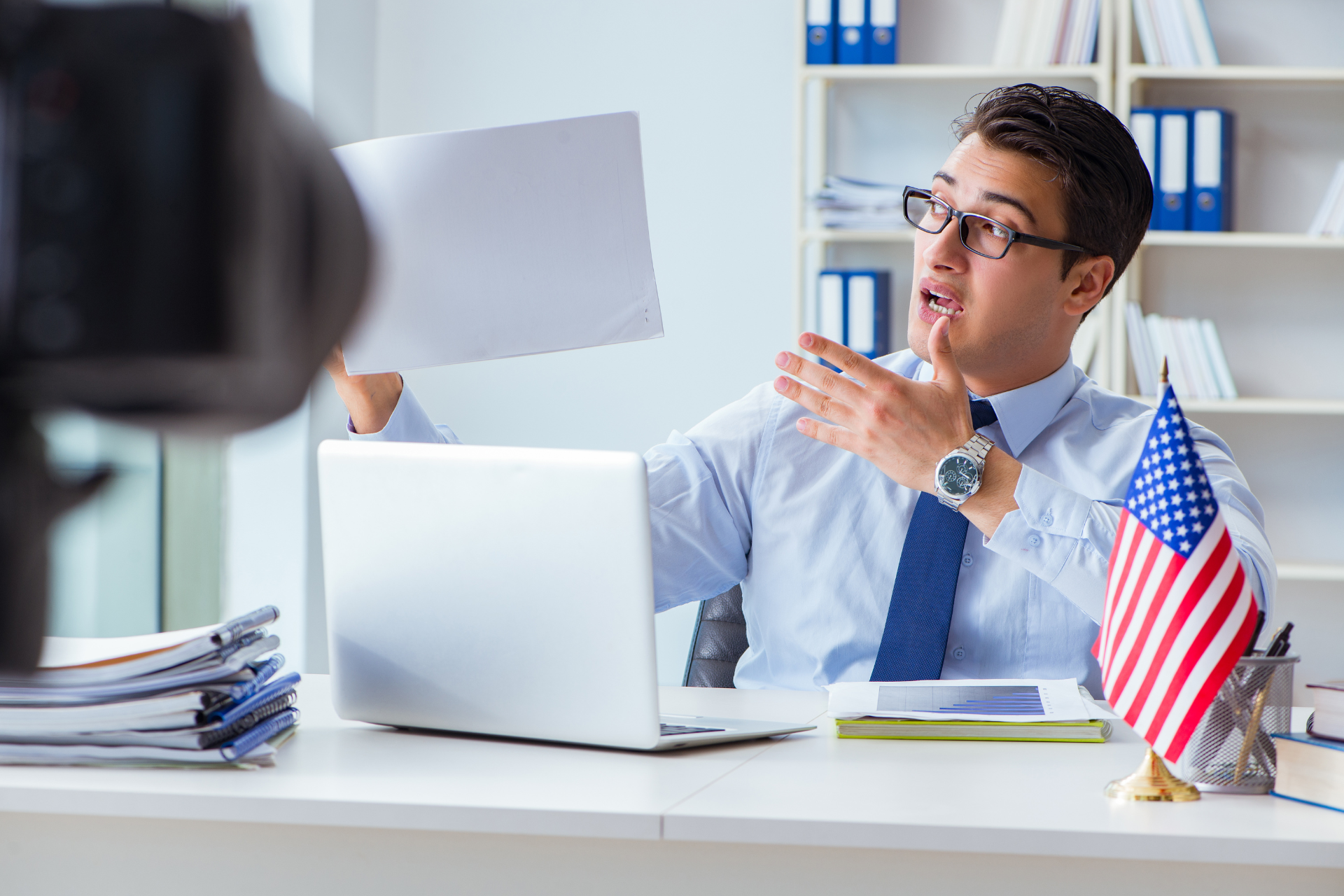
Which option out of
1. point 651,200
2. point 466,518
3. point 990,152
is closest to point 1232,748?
point 466,518

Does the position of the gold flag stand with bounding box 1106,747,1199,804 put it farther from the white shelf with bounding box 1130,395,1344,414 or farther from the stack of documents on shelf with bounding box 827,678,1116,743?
the white shelf with bounding box 1130,395,1344,414

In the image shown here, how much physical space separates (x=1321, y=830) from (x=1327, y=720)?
0.12m

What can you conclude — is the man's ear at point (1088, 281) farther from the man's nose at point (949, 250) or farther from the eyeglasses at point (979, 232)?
the man's nose at point (949, 250)

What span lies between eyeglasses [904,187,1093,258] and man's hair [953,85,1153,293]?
Answer: 0.04 metres

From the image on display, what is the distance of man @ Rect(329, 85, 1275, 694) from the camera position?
143cm

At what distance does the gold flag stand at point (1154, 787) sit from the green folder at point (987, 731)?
8.5 inches

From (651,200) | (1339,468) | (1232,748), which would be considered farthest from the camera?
(651,200)

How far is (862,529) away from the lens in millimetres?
1650

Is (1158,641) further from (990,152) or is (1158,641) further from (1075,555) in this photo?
(990,152)

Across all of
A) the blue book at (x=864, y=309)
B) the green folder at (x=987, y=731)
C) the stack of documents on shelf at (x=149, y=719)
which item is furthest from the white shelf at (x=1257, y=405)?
the stack of documents on shelf at (x=149, y=719)

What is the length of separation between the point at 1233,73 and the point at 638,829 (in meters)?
2.65

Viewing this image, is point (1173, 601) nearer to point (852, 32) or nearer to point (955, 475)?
point (955, 475)

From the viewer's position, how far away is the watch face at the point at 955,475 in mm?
1413

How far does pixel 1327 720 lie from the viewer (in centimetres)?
89
